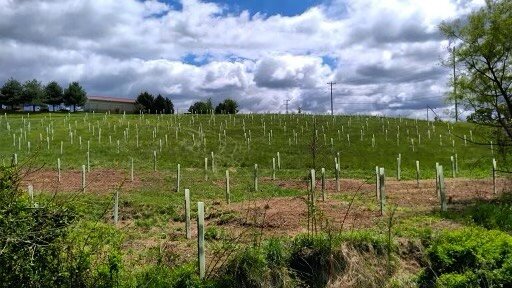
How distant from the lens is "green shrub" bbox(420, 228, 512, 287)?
362 inches

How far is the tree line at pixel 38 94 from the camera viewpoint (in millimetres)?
105562

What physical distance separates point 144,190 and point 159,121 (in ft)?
146

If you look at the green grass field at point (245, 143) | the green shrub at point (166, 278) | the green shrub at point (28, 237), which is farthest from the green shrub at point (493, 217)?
the green grass field at point (245, 143)

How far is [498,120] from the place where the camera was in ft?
76.4

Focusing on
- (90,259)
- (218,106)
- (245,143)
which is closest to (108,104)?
(218,106)

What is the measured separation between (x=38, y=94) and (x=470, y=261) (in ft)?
358

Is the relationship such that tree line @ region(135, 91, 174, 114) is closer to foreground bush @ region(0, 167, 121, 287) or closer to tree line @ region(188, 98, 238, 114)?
tree line @ region(188, 98, 238, 114)

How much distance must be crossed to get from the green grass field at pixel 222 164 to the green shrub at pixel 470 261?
1.79m

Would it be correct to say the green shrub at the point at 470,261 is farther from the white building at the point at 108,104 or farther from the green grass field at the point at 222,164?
the white building at the point at 108,104

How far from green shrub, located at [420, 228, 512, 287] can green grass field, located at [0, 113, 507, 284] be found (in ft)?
5.87

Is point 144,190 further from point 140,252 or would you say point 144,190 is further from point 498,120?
point 498,120

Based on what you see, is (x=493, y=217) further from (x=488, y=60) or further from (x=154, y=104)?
(x=154, y=104)

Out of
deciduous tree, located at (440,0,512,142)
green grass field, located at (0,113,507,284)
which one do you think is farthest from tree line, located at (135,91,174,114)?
deciduous tree, located at (440,0,512,142)

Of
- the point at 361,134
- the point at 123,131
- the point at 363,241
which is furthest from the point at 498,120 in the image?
the point at 123,131
